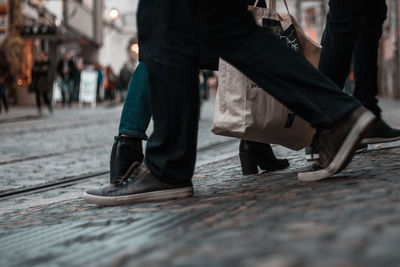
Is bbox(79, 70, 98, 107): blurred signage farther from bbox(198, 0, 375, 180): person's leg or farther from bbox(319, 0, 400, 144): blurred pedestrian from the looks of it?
bbox(198, 0, 375, 180): person's leg

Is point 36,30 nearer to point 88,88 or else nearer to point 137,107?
point 88,88

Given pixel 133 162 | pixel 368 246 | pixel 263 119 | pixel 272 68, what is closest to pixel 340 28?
pixel 263 119

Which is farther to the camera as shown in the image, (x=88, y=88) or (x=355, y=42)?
(x=88, y=88)

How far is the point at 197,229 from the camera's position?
1894 mm

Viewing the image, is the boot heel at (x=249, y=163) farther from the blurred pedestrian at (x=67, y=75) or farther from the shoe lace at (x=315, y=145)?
the blurred pedestrian at (x=67, y=75)

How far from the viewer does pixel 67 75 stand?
23.5m

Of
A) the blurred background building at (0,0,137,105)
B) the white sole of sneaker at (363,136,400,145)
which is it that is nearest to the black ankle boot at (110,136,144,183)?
the white sole of sneaker at (363,136,400,145)

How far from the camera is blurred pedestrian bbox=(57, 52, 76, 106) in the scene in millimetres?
23203

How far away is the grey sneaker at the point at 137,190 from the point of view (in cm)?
260

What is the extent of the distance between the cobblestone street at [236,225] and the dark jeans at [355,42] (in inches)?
17.1

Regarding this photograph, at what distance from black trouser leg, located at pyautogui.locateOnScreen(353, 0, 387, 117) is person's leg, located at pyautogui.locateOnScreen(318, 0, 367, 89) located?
1.26 ft

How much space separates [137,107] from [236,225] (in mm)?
1154

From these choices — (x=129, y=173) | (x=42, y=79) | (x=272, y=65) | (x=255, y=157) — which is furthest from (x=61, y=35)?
(x=272, y=65)

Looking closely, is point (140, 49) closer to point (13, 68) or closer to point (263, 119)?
point (263, 119)
